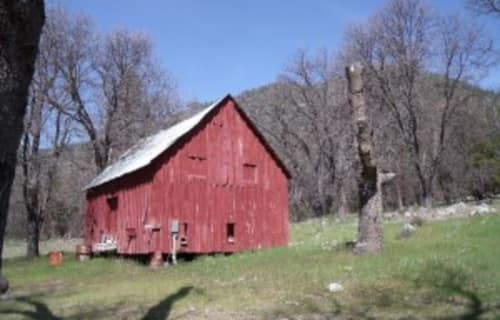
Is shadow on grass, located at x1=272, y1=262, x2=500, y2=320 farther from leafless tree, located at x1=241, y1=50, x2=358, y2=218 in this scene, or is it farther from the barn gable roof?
leafless tree, located at x1=241, y1=50, x2=358, y2=218

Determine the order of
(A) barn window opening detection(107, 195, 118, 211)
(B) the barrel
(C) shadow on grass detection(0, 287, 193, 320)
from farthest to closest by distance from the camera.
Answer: (B) the barrel
(A) barn window opening detection(107, 195, 118, 211)
(C) shadow on grass detection(0, 287, 193, 320)

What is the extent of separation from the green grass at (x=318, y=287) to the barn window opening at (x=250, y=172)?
848 cm

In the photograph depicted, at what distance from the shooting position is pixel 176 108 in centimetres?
4997

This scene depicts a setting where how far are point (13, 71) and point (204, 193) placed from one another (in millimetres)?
25036

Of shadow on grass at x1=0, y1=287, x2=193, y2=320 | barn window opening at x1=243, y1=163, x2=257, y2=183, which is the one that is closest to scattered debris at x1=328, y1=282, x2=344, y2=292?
shadow on grass at x1=0, y1=287, x2=193, y2=320

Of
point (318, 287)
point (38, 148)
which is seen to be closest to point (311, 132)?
point (38, 148)

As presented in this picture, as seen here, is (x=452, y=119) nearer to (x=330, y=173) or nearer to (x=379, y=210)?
(x=330, y=173)

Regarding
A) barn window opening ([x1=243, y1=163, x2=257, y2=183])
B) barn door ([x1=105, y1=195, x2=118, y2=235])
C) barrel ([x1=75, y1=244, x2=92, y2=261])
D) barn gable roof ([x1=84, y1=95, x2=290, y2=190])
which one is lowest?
barrel ([x1=75, y1=244, x2=92, y2=261])

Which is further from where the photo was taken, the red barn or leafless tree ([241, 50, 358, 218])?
leafless tree ([241, 50, 358, 218])

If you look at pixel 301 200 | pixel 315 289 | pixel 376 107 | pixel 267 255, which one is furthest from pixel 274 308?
pixel 301 200

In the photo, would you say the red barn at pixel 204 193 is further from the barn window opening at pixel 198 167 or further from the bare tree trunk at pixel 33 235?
the bare tree trunk at pixel 33 235

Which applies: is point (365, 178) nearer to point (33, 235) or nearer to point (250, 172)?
point (250, 172)

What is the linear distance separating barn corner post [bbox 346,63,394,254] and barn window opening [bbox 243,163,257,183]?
486 inches

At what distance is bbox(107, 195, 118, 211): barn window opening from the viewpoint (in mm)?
32344
